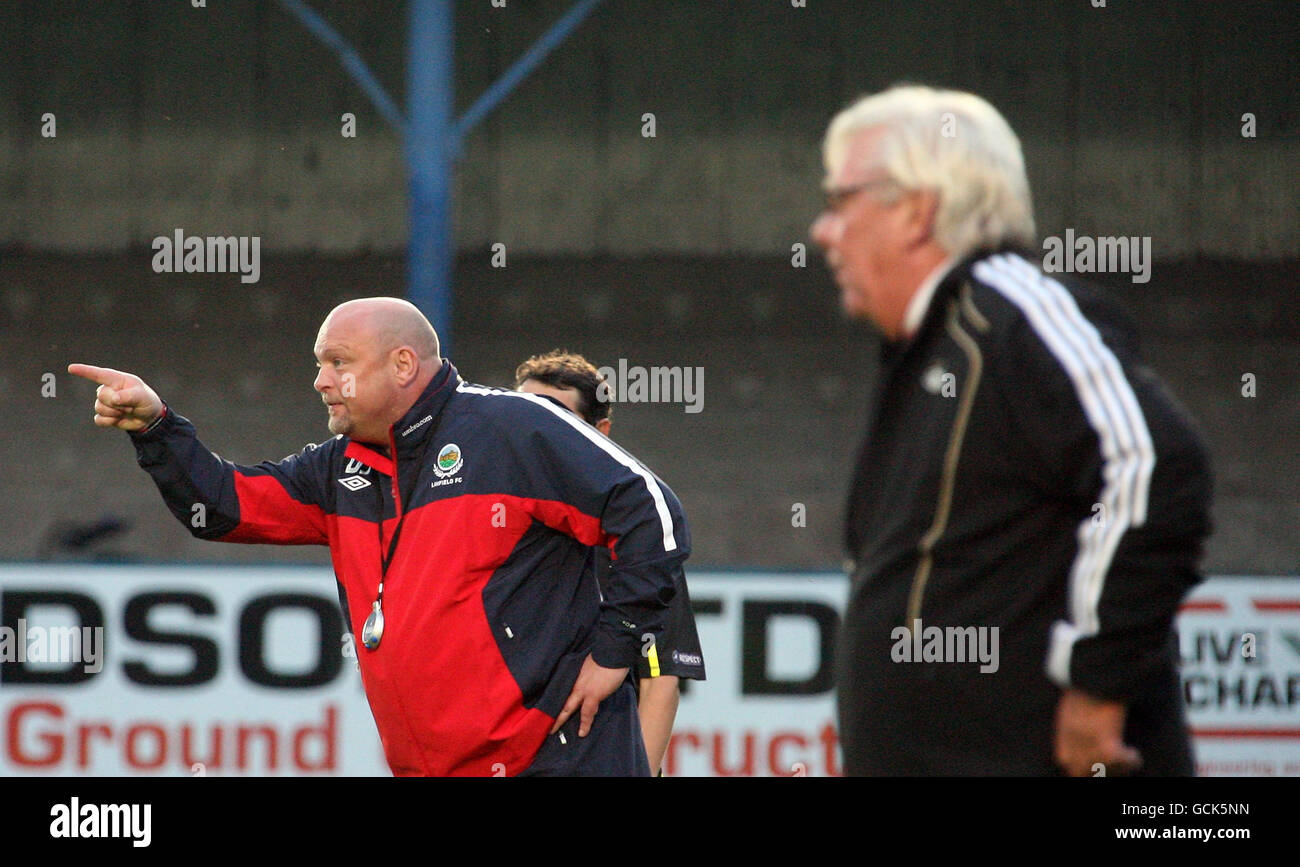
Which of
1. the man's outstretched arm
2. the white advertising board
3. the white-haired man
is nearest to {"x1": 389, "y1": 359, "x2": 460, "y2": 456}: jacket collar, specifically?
the man's outstretched arm

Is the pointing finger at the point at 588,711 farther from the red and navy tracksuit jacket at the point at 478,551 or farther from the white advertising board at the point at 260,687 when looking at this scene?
the white advertising board at the point at 260,687

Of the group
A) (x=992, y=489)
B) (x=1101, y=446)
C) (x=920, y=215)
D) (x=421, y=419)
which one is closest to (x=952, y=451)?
(x=992, y=489)

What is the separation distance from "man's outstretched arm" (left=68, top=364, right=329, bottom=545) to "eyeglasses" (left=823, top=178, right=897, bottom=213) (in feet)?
6.12

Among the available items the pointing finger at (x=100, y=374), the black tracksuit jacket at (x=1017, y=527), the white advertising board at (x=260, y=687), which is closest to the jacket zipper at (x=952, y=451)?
the black tracksuit jacket at (x=1017, y=527)

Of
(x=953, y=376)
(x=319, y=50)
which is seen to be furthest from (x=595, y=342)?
(x=953, y=376)

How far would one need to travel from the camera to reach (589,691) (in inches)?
138

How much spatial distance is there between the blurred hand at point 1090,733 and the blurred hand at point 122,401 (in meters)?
2.26

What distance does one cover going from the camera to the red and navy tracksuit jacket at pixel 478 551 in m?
3.45

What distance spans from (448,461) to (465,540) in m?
0.22

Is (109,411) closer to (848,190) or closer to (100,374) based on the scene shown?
(100,374)

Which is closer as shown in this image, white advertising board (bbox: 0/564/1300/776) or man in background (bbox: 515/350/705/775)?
man in background (bbox: 515/350/705/775)

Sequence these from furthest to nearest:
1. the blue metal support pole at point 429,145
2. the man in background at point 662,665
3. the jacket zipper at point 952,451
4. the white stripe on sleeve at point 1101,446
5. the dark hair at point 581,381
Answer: the blue metal support pole at point 429,145 < the dark hair at point 581,381 < the man in background at point 662,665 < the jacket zipper at point 952,451 < the white stripe on sleeve at point 1101,446

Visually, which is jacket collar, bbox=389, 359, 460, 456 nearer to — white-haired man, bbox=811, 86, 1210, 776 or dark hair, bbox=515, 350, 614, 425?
dark hair, bbox=515, 350, 614, 425

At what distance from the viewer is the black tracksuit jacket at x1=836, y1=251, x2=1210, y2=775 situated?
2.08m
